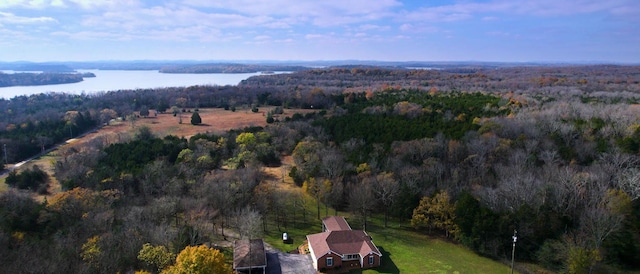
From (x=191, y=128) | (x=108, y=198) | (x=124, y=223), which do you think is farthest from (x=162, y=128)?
(x=124, y=223)

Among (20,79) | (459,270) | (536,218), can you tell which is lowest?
(459,270)

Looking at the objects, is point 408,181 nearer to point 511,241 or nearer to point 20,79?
point 511,241

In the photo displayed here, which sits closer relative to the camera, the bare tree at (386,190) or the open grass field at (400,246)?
the open grass field at (400,246)

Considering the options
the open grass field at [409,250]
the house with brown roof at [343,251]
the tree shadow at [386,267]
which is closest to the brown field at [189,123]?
the open grass field at [409,250]

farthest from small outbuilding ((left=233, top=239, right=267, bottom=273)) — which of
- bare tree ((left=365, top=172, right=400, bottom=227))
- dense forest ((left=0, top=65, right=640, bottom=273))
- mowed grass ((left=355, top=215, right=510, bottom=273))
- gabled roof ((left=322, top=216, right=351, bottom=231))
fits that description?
bare tree ((left=365, top=172, right=400, bottom=227))

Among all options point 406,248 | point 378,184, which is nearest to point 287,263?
point 406,248

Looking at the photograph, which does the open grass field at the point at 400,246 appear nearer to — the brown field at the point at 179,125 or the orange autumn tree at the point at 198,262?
the orange autumn tree at the point at 198,262
